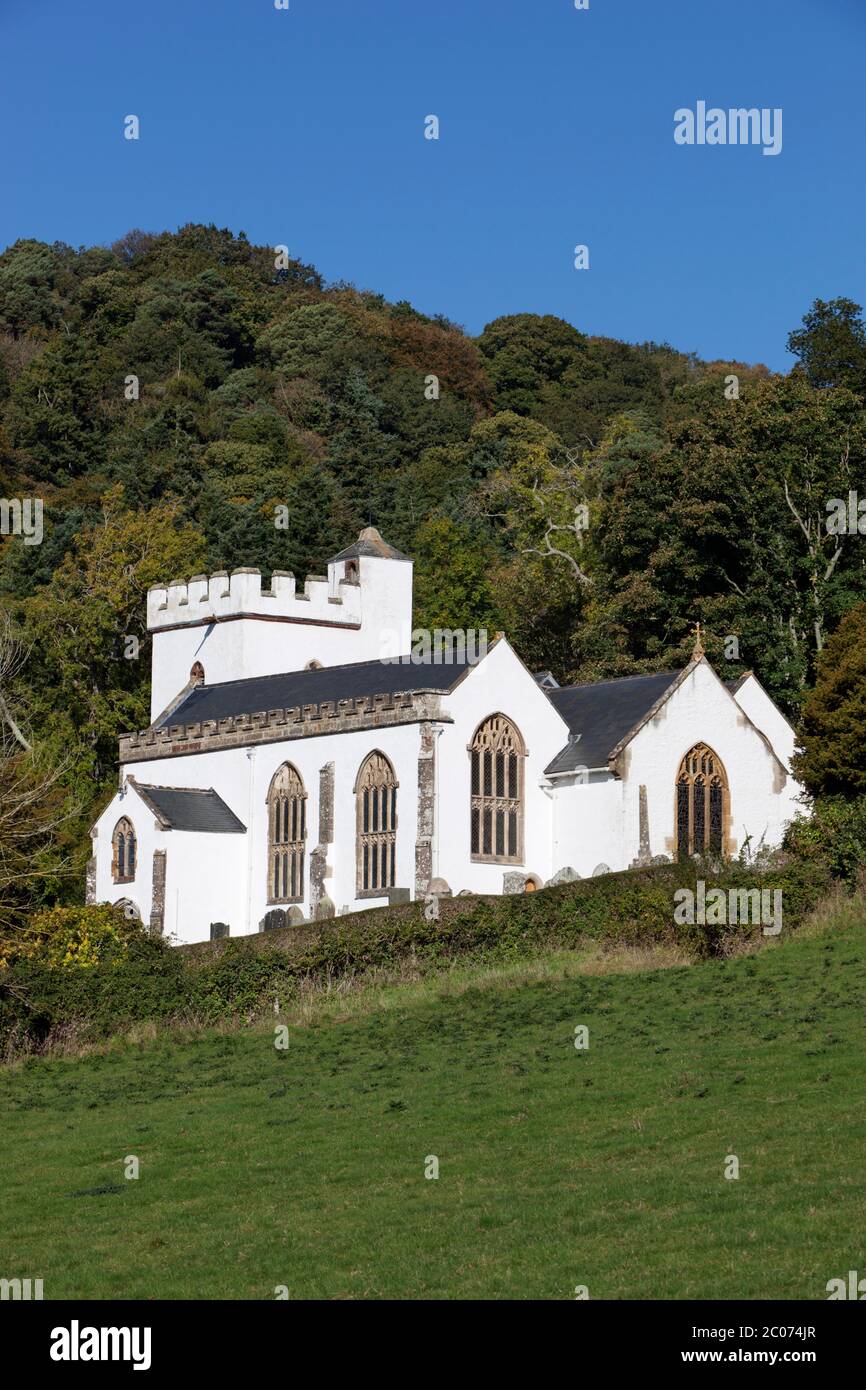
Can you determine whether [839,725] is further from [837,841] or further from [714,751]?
[837,841]

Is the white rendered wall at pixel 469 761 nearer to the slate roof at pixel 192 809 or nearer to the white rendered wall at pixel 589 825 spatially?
the white rendered wall at pixel 589 825

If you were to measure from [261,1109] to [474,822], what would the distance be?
2760 cm

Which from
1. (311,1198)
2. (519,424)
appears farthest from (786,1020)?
(519,424)

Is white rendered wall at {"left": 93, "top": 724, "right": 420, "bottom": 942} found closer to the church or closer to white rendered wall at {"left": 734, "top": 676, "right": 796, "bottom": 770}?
the church

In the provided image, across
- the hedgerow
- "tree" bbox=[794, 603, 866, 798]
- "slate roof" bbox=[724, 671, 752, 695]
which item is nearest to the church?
"slate roof" bbox=[724, 671, 752, 695]

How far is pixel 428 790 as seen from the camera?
55625 mm

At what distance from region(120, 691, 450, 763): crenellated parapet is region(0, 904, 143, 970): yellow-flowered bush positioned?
400 inches

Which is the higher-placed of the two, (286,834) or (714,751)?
(714,751)

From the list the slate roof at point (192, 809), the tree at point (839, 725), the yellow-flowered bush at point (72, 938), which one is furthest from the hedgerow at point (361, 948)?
the slate roof at point (192, 809)

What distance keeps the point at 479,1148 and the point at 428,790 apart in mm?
30823

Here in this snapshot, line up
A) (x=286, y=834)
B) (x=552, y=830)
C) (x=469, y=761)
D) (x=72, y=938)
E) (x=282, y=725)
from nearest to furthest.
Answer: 1. (x=72, y=938)
2. (x=469, y=761)
3. (x=552, y=830)
4. (x=286, y=834)
5. (x=282, y=725)

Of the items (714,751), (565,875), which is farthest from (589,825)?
(714,751)

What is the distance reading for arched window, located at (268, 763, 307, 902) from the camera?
2344 inches
